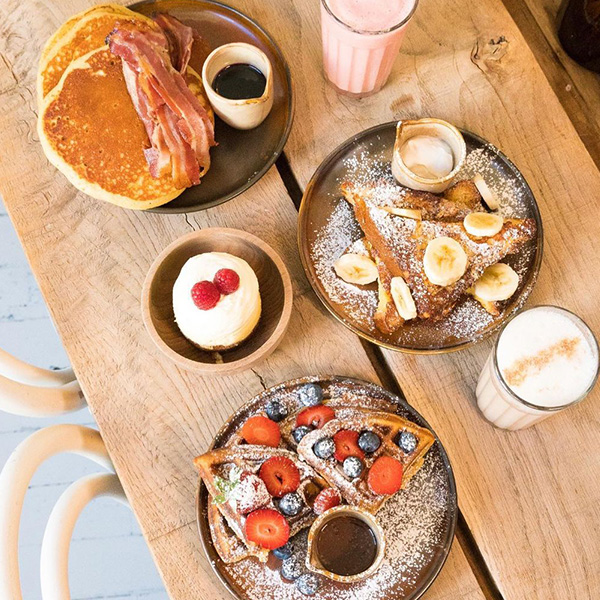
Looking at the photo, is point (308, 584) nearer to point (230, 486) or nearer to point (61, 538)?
point (230, 486)

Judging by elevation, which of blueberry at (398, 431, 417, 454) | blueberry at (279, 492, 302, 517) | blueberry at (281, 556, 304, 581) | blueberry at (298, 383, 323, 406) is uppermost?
blueberry at (298, 383, 323, 406)

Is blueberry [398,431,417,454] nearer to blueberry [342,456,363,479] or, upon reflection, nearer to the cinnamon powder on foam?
blueberry [342,456,363,479]

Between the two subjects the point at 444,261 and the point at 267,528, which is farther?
the point at 444,261

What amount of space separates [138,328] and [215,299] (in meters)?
0.23

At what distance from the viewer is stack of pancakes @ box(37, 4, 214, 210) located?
1360 millimetres

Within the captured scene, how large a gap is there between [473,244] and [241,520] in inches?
25.4

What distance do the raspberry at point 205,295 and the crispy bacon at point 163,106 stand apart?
0.24 meters

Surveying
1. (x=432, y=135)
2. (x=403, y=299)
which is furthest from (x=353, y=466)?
(x=432, y=135)

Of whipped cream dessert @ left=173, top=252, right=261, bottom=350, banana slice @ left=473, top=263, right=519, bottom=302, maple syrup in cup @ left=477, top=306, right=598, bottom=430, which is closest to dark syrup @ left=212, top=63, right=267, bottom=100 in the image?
whipped cream dessert @ left=173, top=252, right=261, bottom=350

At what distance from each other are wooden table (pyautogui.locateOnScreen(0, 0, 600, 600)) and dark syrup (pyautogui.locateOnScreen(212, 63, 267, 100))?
0.12 meters

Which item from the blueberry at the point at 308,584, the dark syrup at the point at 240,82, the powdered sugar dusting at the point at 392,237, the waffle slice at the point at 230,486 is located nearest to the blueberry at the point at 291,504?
the waffle slice at the point at 230,486

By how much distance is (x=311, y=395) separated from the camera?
49.7 inches

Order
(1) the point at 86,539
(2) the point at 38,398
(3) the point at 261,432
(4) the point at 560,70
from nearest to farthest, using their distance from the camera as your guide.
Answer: (3) the point at 261,432
(2) the point at 38,398
(4) the point at 560,70
(1) the point at 86,539

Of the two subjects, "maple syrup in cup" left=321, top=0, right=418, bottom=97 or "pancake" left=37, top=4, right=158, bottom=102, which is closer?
"maple syrup in cup" left=321, top=0, right=418, bottom=97
